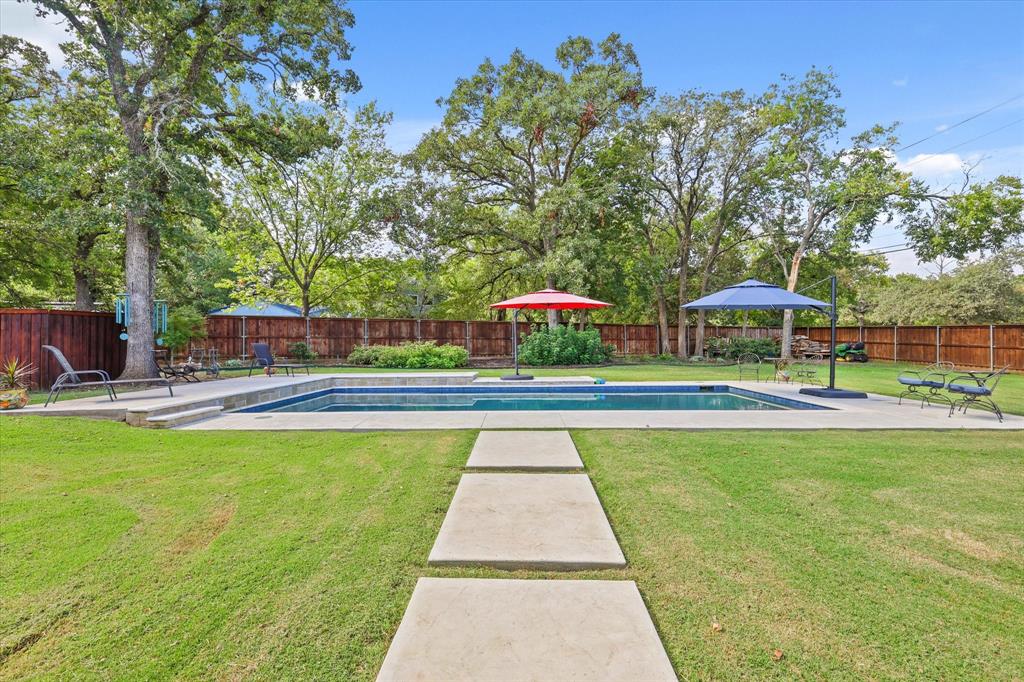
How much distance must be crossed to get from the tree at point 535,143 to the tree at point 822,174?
6301mm

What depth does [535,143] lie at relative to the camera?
55.4ft

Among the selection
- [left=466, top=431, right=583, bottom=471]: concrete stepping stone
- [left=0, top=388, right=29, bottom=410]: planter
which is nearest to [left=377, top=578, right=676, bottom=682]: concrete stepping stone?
[left=466, top=431, right=583, bottom=471]: concrete stepping stone

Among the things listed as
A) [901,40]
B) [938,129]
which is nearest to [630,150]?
[901,40]

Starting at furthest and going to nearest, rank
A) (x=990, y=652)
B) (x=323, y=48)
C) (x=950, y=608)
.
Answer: (x=323, y=48)
(x=950, y=608)
(x=990, y=652)

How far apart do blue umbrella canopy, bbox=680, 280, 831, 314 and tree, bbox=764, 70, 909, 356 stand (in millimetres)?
10837

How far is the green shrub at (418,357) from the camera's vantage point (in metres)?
14.7

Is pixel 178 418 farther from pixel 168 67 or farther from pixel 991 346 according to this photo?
pixel 991 346

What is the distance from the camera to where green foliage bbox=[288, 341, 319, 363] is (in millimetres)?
15961

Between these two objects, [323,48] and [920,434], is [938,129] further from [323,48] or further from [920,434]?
[323,48]

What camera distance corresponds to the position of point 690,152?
18.1 metres

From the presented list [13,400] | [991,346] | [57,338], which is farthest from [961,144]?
[57,338]

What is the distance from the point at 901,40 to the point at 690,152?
711 centimetres

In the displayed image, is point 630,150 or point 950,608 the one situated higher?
point 630,150

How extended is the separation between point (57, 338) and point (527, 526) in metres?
10.4
